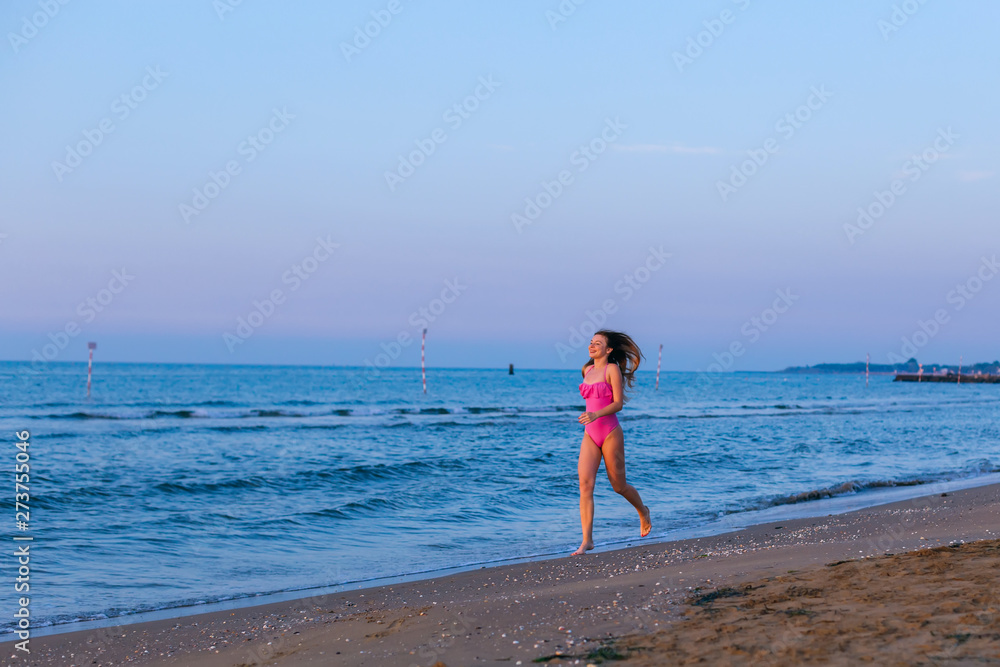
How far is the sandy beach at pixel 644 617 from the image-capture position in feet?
13.4

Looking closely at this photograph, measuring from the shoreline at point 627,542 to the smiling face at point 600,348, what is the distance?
285 cm

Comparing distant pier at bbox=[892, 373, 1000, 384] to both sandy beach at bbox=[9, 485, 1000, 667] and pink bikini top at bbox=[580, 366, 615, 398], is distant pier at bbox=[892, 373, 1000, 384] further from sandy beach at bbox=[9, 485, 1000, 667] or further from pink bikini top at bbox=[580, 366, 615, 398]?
pink bikini top at bbox=[580, 366, 615, 398]

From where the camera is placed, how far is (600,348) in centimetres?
720

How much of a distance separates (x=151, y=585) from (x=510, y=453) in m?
13.6

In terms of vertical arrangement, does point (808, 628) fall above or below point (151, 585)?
above

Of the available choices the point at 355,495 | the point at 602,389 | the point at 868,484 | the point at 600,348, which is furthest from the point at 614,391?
the point at 868,484

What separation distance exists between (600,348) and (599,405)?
1.66 feet

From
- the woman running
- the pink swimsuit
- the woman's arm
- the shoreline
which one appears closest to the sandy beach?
the shoreline

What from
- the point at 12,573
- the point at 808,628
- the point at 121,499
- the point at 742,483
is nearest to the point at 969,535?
the point at 808,628

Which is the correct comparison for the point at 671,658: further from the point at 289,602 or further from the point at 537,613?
the point at 289,602

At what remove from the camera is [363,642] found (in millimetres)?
5125

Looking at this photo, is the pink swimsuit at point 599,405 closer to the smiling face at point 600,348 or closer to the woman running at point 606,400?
the woman running at point 606,400

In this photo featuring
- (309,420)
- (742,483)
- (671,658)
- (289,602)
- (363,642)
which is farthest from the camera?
(309,420)

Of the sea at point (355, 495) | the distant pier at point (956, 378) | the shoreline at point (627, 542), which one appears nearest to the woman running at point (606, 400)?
the sea at point (355, 495)
